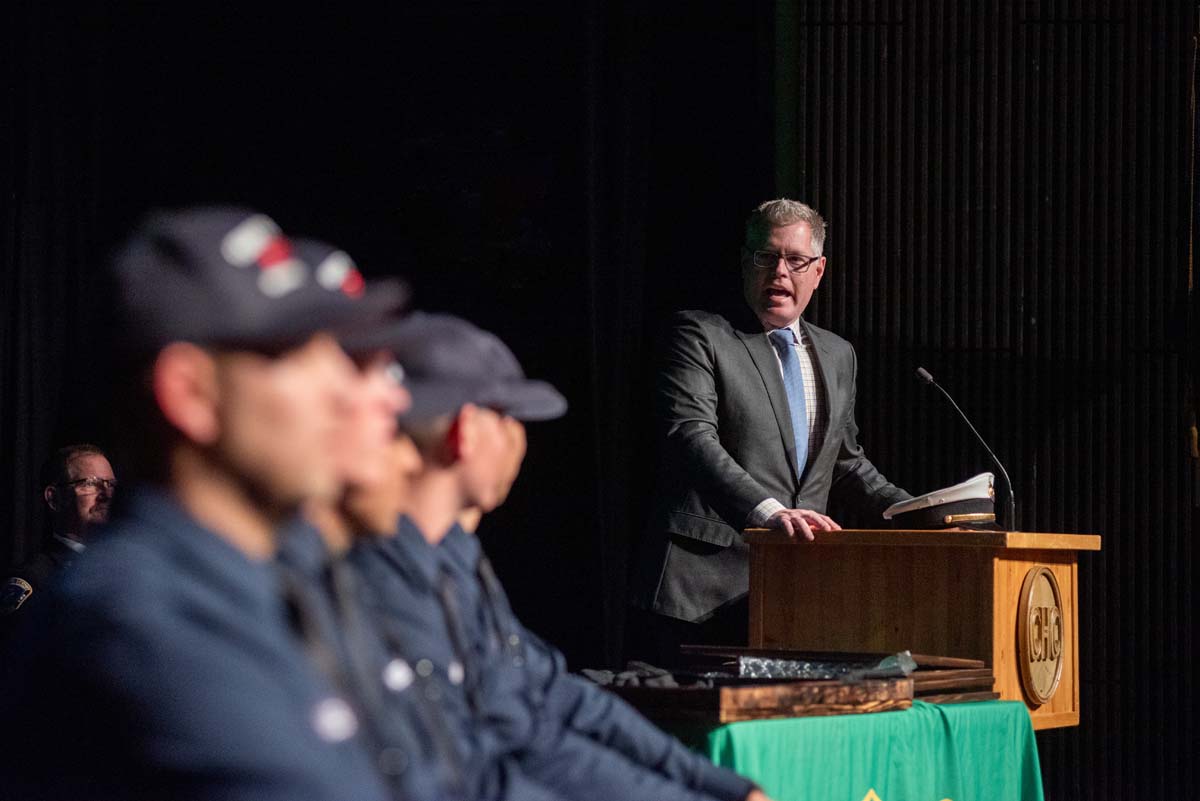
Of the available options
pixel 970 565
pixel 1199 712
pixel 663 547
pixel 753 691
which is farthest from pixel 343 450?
pixel 1199 712

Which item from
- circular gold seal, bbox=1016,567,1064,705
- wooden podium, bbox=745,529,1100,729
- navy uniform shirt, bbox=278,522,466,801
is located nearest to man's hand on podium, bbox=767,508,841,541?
wooden podium, bbox=745,529,1100,729

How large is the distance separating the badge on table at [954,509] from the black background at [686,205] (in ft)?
5.68

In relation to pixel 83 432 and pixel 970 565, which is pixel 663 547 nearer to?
pixel 970 565

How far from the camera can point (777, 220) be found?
425 centimetres

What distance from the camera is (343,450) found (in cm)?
131

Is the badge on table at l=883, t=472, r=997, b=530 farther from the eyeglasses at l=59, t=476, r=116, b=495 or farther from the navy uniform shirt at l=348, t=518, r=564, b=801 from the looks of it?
the eyeglasses at l=59, t=476, r=116, b=495

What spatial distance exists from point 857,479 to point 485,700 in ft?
8.15

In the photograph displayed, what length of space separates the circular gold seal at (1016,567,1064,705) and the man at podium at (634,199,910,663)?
19.3 inches

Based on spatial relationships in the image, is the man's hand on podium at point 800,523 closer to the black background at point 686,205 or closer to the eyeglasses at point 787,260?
the eyeglasses at point 787,260

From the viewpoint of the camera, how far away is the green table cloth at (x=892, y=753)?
104 inches

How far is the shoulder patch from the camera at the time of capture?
4121 mm

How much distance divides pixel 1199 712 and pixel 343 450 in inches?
192

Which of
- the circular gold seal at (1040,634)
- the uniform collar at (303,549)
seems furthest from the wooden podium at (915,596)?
the uniform collar at (303,549)

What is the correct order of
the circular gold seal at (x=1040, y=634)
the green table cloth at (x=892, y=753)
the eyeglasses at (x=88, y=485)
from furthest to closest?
the eyeglasses at (x=88, y=485), the circular gold seal at (x=1040, y=634), the green table cloth at (x=892, y=753)
